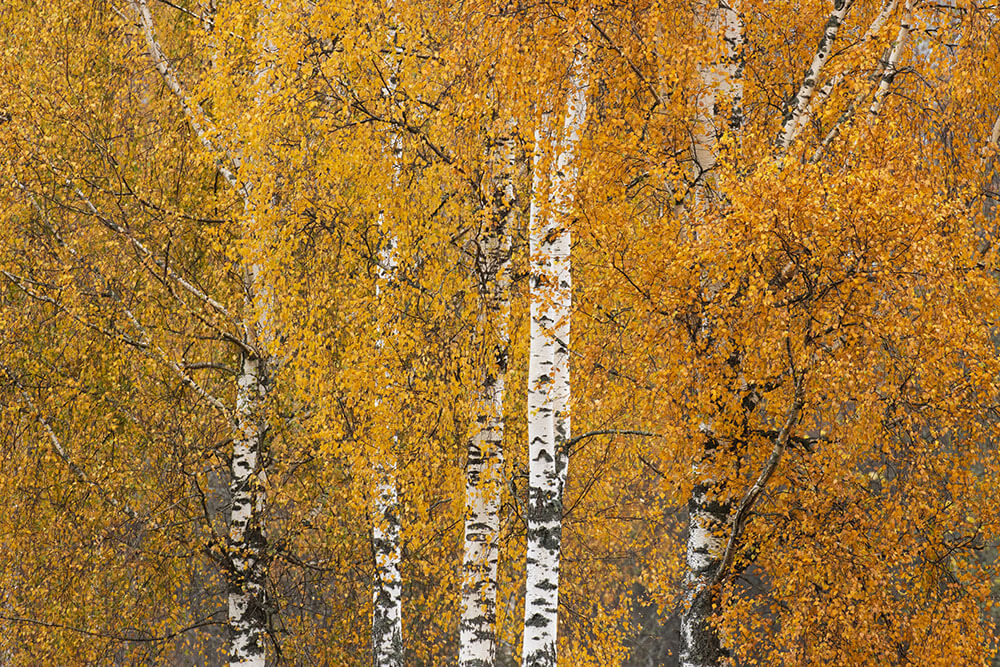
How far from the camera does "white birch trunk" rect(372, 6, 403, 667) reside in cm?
1019

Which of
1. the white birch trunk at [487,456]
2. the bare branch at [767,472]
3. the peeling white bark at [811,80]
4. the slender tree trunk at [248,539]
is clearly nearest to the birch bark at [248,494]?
the slender tree trunk at [248,539]

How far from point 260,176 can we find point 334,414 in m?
2.49

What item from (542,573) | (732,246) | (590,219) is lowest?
(542,573)

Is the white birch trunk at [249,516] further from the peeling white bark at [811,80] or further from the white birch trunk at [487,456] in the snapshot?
the peeling white bark at [811,80]

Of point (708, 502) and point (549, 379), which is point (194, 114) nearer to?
point (549, 379)

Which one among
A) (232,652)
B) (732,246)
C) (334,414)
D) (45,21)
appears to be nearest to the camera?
(732,246)

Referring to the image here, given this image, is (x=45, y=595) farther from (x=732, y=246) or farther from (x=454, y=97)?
(x=732, y=246)

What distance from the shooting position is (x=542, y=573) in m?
7.85

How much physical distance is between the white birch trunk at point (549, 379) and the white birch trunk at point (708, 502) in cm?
111

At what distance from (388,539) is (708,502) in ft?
12.5

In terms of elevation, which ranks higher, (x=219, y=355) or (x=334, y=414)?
(x=219, y=355)

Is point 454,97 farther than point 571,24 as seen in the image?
Yes

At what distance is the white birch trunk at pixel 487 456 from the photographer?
30.3 ft

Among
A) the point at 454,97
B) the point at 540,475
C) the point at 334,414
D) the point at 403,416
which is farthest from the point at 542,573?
the point at 454,97
